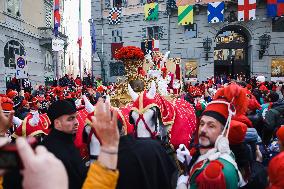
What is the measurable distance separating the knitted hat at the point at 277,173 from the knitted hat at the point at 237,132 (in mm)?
735

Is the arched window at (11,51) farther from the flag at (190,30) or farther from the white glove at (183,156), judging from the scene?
the white glove at (183,156)

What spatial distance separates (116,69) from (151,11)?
687cm

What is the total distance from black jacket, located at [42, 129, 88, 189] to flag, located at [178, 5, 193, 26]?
27.2 m

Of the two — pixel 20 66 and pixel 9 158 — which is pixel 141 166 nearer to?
pixel 9 158

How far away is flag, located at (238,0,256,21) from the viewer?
89.6 feet

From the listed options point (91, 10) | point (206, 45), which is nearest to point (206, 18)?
point (206, 45)

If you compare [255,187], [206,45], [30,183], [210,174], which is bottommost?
[255,187]

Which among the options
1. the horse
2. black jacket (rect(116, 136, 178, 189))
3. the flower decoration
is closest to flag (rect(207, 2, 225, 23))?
the flower decoration

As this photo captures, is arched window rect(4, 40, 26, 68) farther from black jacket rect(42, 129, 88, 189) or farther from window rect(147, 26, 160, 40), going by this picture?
black jacket rect(42, 129, 88, 189)

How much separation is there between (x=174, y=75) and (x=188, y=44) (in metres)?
17.9

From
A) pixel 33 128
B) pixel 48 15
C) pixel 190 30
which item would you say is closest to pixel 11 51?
pixel 48 15

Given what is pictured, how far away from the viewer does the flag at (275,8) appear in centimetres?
2678

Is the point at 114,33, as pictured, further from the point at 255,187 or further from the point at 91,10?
the point at 255,187

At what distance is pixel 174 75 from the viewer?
13320 mm
